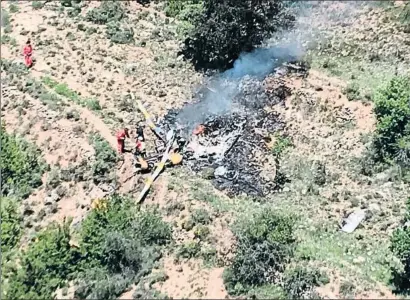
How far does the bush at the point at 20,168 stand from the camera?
2786 centimetres

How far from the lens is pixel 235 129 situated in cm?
2964

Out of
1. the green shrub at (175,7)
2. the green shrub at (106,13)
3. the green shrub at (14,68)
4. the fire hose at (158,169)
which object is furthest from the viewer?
the green shrub at (175,7)

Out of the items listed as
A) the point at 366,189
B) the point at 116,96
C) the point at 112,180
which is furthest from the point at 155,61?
the point at 366,189

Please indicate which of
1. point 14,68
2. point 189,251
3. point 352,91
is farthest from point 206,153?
point 14,68

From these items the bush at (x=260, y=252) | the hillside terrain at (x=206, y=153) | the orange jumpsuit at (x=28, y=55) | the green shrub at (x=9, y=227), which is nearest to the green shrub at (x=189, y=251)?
the hillside terrain at (x=206, y=153)

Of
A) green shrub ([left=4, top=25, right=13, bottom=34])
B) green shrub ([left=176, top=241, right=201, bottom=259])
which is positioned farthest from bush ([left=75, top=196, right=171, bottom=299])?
green shrub ([left=4, top=25, right=13, bottom=34])

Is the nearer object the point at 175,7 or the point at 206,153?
the point at 206,153

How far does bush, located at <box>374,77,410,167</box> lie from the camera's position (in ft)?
90.6

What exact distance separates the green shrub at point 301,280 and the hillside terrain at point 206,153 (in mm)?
64

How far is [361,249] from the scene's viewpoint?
24.3 meters

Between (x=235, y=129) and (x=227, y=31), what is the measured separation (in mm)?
→ 5752

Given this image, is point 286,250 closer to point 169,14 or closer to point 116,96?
point 116,96

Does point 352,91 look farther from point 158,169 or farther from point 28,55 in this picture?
point 28,55

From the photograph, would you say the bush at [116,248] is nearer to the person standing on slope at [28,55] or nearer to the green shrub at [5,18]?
the person standing on slope at [28,55]
